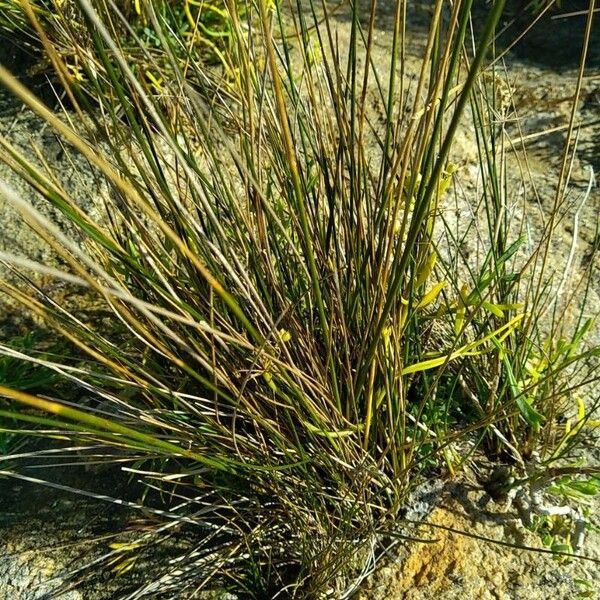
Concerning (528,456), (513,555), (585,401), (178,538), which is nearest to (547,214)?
(585,401)

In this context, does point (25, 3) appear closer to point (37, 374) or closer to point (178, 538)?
point (178, 538)

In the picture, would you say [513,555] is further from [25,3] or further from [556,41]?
[556,41]

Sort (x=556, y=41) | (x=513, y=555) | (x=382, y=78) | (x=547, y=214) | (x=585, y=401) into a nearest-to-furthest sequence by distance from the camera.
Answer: (x=513, y=555) < (x=585, y=401) < (x=547, y=214) < (x=382, y=78) < (x=556, y=41)

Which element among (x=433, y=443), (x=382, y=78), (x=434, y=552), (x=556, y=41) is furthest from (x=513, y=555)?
(x=556, y=41)

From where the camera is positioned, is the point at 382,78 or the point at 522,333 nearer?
the point at 522,333

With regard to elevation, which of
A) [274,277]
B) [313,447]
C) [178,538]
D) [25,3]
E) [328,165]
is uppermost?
[25,3]

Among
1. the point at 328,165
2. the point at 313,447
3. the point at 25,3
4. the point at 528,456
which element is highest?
the point at 25,3

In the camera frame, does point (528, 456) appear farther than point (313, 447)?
Yes

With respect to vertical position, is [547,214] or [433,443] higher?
[547,214]

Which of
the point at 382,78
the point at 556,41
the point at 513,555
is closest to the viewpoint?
the point at 513,555
